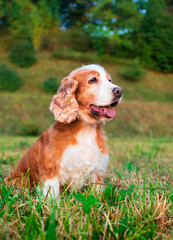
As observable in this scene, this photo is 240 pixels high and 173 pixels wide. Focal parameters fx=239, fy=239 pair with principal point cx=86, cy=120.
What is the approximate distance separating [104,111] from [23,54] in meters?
20.4

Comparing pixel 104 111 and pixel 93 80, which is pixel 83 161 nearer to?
pixel 104 111

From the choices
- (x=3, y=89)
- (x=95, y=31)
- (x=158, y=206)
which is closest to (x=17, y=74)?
(x=3, y=89)

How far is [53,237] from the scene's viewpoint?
1229 millimetres

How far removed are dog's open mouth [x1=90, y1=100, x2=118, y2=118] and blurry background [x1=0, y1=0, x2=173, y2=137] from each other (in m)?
8.43

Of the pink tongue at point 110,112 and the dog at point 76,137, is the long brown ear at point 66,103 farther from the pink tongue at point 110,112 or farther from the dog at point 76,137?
the pink tongue at point 110,112

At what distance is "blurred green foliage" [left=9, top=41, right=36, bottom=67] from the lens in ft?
68.9

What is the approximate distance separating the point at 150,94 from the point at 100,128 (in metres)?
17.8

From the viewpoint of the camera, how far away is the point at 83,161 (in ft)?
7.62

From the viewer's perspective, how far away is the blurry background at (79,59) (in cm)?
1409

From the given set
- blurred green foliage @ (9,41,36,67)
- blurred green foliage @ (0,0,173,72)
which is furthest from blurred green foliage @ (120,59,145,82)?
blurred green foliage @ (9,41,36,67)

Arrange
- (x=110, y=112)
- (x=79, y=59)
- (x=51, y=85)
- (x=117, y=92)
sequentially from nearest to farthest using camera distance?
(x=117, y=92), (x=110, y=112), (x=51, y=85), (x=79, y=59)

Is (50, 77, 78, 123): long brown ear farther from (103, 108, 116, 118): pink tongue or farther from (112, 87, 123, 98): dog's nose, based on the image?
(112, 87, 123, 98): dog's nose

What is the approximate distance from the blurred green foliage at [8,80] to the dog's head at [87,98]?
16.8 m

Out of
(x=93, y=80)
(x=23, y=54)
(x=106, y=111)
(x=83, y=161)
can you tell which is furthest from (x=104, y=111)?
(x=23, y=54)
